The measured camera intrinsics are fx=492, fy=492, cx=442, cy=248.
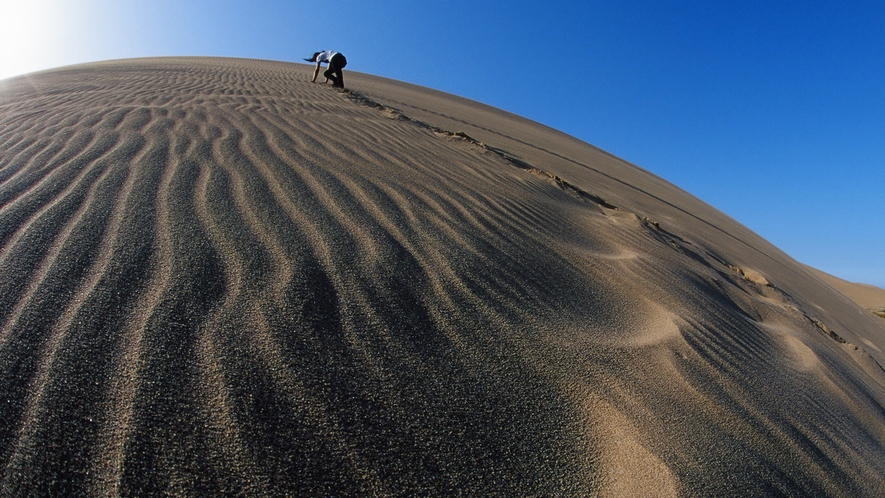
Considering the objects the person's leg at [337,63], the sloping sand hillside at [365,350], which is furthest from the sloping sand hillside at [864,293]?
the person's leg at [337,63]

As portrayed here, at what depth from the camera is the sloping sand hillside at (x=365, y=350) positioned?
45.2 inches

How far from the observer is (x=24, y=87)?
20.5ft

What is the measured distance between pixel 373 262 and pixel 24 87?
22.4 ft

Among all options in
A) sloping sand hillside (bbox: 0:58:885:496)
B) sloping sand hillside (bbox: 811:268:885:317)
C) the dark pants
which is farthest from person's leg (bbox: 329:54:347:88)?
sloping sand hillside (bbox: 811:268:885:317)

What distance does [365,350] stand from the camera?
155 cm

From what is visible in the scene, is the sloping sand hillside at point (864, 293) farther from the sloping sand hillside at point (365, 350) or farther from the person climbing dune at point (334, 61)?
the person climbing dune at point (334, 61)

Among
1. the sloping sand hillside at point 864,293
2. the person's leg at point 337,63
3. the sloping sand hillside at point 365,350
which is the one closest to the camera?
the sloping sand hillside at point 365,350

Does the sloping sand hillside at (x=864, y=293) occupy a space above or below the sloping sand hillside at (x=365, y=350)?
above

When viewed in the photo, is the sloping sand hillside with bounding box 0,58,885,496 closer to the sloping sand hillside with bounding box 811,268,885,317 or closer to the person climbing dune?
the person climbing dune

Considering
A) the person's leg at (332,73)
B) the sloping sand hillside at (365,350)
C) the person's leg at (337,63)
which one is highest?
the person's leg at (337,63)

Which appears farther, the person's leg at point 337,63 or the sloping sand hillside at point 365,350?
the person's leg at point 337,63

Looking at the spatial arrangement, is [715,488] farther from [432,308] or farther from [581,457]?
[432,308]

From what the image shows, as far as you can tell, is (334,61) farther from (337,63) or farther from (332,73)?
(332,73)

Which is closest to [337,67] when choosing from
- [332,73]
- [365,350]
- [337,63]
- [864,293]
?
[337,63]
